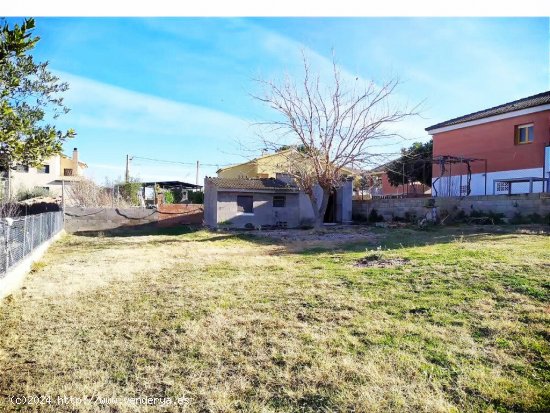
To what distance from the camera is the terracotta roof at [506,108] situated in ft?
60.5

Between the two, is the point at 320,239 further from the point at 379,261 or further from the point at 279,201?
the point at 279,201

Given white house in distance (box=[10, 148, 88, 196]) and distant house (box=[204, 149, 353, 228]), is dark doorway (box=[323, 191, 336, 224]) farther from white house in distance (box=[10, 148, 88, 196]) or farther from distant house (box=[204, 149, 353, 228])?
white house in distance (box=[10, 148, 88, 196])

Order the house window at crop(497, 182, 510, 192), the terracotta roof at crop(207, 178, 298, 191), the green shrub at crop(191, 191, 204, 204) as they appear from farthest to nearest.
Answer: the green shrub at crop(191, 191, 204, 204) < the terracotta roof at crop(207, 178, 298, 191) < the house window at crop(497, 182, 510, 192)

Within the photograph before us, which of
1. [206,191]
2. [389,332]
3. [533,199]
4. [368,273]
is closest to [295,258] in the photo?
[368,273]

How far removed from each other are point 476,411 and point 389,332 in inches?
60.7

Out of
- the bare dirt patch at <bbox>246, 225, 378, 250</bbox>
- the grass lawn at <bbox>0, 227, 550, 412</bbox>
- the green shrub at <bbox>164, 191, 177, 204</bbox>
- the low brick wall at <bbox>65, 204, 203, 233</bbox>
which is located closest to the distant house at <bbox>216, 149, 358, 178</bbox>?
the low brick wall at <bbox>65, 204, 203, 233</bbox>

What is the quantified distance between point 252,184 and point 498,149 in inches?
514

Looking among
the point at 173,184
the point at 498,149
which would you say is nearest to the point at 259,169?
the point at 173,184

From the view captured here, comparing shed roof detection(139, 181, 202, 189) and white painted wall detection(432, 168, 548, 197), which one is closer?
white painted wall detection(432, 168, 548, 197)

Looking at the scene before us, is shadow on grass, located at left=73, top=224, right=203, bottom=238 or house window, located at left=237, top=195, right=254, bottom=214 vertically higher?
house window, located at left=237, top=195, right=254, bottom=214

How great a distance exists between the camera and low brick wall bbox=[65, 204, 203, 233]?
2041 centimetres

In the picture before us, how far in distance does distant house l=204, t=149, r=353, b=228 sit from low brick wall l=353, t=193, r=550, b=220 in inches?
57.2

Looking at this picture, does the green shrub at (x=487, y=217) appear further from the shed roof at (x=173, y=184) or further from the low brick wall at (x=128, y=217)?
the shed roof at (x=173, y=184)

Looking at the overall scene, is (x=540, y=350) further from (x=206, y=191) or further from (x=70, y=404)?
(x=206, y=191)
